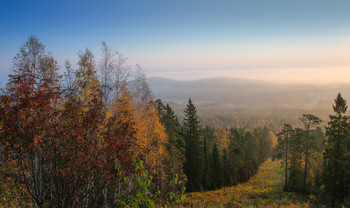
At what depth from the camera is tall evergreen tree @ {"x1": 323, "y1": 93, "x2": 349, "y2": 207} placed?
18.2 m

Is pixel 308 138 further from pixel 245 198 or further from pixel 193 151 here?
pixel 193 151

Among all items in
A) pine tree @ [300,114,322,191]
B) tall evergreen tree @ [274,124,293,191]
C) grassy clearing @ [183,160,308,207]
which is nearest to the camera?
grassy clearing @ [183,160,308,207]

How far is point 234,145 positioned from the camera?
38.0m

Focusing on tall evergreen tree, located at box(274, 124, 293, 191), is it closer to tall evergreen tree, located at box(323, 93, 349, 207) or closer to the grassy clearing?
the grassy clearing

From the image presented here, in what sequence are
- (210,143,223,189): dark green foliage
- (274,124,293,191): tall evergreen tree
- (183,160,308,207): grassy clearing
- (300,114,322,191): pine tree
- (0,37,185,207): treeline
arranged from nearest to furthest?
1. (0,37,185,207): treeline
2. (183,160,308,207): grassy clearing
3. (300,114,322,191): pine tree
4. (274,124,293,191): tall evergreen tree
5. (210,143,223,189): dark green foliage

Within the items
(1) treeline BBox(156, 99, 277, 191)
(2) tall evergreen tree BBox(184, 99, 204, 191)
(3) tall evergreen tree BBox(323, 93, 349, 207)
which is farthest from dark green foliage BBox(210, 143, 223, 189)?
(3) tall evergreen tree BBox(323, 93, 349, 207)

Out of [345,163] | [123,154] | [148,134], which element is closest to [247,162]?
[345,163]

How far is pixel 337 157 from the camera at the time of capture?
18.7m

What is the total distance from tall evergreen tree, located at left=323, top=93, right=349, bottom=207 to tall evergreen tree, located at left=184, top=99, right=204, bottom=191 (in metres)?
15.3

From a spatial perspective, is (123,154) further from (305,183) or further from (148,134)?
(305,183)

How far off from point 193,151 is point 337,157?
16729mm

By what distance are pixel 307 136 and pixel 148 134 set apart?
2176 centimetres

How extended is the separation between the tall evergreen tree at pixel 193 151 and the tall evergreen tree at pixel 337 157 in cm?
1525

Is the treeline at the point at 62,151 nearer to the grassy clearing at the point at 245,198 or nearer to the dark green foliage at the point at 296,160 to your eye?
the grassy clearing at the point at 245,198
